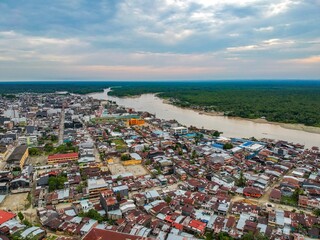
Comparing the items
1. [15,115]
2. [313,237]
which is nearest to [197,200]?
[313,237]

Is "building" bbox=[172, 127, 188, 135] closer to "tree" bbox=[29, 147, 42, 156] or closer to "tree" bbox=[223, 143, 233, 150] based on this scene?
"tree" bbox=[223, 143, 233, 150]

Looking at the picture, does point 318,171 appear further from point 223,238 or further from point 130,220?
point 130,220

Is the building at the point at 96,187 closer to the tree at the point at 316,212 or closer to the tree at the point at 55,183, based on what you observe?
the tree at the point at 55,183

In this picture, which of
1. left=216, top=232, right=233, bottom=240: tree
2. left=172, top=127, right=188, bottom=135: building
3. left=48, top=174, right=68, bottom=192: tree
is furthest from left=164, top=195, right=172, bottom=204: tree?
left=172, top=127, right=188, bottom=135: building

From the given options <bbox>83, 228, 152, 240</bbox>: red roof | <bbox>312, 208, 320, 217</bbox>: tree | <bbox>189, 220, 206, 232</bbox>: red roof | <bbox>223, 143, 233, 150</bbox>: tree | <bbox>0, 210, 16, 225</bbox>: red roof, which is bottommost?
<bbox>312, 208, 320, 217</bbox>: tree

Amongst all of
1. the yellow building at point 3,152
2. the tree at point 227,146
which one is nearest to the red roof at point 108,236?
the tree at point 227,146

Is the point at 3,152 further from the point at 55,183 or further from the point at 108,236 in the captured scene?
the point at 108,236
